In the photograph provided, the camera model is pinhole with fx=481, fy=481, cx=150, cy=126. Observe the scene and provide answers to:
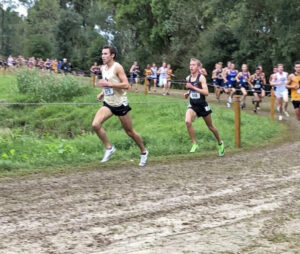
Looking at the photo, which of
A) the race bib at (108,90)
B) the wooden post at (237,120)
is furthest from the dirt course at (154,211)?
the wooden post at (237,120)

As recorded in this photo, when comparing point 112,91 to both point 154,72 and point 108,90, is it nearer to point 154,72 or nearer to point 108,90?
point 108,90

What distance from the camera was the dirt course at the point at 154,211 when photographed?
14.2 ft

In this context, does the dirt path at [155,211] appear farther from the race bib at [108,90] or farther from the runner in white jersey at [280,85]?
the runner in white jersey at [280,85]

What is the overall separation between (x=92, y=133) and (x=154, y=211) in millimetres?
11232

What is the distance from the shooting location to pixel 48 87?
23.8m

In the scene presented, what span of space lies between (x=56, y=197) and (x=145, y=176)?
1.82 m

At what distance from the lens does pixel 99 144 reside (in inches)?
446

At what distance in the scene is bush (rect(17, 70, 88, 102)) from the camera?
77.2ft

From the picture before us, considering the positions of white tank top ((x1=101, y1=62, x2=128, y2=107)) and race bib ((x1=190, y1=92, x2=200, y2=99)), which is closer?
white tank top ((x1=101, y1=62, x2=128, y2=107))

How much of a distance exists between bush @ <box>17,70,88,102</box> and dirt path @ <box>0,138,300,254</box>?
16202mm

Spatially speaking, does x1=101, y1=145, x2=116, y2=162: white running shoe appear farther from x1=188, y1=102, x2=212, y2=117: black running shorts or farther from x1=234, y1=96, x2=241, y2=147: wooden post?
x1=234, y1=96, x2=241, y2=147: wooden post

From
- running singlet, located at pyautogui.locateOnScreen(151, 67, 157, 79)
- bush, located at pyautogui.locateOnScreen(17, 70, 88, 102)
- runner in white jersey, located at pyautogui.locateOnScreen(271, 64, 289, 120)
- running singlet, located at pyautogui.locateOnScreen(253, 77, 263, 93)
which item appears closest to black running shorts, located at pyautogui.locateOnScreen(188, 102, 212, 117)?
runner in white jersey, located at pyautogui.locateOnScreen(271, 64, 289, 120)

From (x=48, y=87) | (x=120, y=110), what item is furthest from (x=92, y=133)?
(x=120, y=110)

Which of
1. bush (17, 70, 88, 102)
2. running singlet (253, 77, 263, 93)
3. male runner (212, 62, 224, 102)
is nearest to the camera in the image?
running singlet (253, 77, 263, 93)
